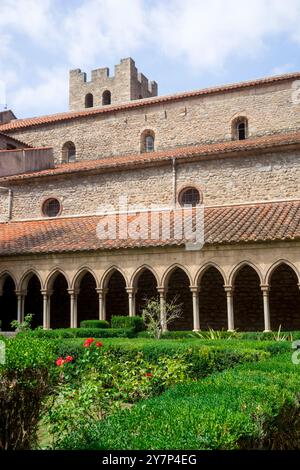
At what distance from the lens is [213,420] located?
3.80 m

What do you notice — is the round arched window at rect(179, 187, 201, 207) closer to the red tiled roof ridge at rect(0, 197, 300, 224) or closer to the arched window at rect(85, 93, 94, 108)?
the red tiled roof ridge at rect(0, 197, 300, 224)

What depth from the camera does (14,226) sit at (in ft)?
64.6

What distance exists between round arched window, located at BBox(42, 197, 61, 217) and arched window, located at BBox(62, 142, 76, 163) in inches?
153

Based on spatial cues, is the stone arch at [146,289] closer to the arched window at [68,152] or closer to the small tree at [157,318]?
the small tree at [157,318]

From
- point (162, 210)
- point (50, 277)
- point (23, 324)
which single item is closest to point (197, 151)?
point (162, 210)

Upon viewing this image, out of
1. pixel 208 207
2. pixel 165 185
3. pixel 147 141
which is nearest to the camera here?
pixel 208 207

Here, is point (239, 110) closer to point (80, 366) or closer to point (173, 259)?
point (173, 259)

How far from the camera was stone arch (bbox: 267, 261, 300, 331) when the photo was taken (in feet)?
50.7

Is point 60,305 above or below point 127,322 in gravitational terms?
above

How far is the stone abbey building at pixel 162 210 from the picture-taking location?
14938mm

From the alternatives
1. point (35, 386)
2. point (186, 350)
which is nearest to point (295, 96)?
point (186, 350)

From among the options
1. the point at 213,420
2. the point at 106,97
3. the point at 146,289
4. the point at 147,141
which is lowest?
the point at 213,420

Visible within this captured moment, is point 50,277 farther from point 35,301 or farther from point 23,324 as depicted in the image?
point 23,324

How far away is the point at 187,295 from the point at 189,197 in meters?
3.32
